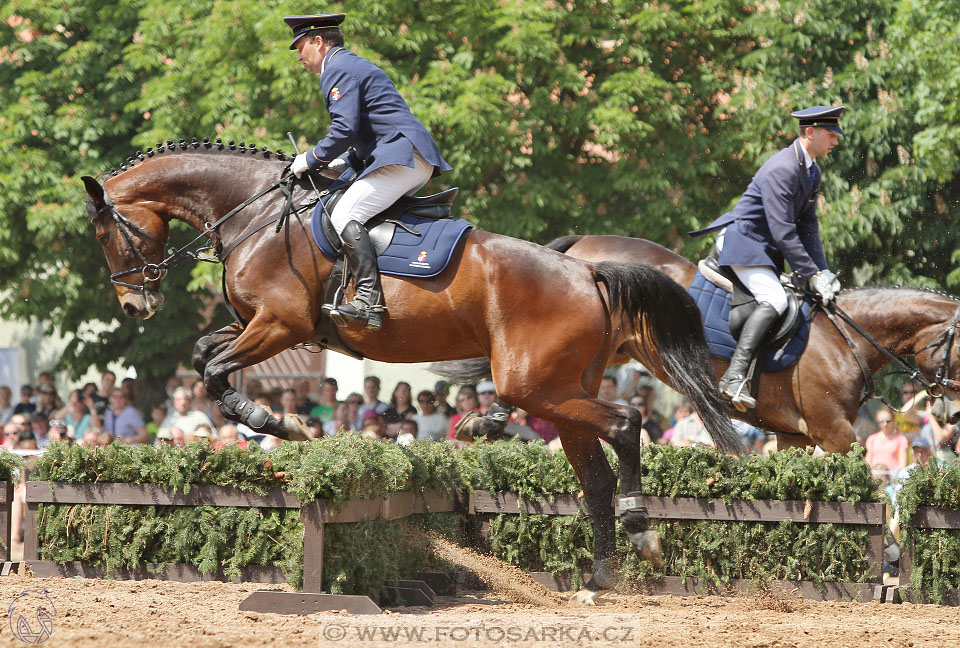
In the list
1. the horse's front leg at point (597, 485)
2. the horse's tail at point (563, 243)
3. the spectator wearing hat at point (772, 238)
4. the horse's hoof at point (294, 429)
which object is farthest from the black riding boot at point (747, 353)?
the horse's hoof at point (294, 429)

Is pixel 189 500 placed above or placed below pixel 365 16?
below

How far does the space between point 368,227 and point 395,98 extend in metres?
0.78

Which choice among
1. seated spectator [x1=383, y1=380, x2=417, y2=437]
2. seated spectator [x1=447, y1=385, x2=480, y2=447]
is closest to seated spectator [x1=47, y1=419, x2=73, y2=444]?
seated spectator [x1=383, y1=380, x2=417, y2=437]

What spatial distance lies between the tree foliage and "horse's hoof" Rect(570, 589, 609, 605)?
6.89 metres

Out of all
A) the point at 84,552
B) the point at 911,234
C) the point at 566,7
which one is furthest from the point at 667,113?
the point at 84,552

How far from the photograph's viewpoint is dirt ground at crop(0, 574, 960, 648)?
15.8ft

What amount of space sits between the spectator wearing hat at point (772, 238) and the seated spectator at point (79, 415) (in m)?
7.79

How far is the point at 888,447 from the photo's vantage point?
33.2ft

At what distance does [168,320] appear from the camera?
15523 millimetres

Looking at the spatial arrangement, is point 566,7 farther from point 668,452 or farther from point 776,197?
point 668,452

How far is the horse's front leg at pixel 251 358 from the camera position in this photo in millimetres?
6027

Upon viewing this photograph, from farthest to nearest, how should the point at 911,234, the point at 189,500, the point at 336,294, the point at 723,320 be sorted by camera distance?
1. the point at 911,234
2. the point at 723,320
3. the point at 189,500
4. the point at 336,294

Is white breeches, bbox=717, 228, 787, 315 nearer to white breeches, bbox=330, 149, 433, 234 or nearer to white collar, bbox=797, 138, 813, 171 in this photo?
white collar, bbox=797, 138, 813, 171

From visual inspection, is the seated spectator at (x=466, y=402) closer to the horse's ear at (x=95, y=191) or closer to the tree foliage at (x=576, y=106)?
the tree foliage at (x=576, y=106)
